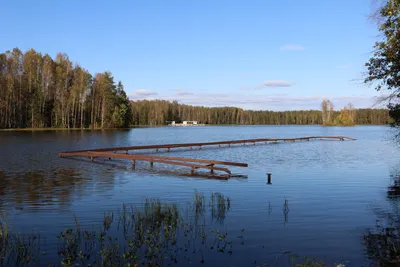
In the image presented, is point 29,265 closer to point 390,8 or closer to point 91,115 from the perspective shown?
point 390,8

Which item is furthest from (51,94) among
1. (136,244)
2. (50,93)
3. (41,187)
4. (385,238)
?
(385,238)

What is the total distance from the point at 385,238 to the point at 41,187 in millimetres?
13813

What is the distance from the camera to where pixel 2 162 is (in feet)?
81.7

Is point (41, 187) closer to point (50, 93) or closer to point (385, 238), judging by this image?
point (385, 238)

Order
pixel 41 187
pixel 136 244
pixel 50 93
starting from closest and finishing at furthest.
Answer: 1. pixel 136 244
2. pixel 41 187
3. pixel 50 93

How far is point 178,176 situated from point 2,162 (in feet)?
45.9

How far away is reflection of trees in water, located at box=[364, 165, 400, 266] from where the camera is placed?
23.9 feet

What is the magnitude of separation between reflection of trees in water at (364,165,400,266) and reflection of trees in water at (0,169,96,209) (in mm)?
9993

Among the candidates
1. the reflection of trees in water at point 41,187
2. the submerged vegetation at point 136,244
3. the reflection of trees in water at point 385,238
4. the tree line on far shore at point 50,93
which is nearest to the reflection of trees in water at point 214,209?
the submerged vegetation at point 136,244

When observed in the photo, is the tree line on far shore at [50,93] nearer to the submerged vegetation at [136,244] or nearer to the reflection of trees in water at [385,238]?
the submerged vegetation at [136,244]

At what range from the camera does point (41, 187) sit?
619 inches

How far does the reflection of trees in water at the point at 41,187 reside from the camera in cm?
1303

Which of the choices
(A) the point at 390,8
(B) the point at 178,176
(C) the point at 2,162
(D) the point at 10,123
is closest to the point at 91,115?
(D) the point at 10,123

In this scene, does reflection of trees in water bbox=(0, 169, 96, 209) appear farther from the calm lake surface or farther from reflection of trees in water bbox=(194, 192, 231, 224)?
reflection of trees in water bbox=(194, 192, 231, 224)
